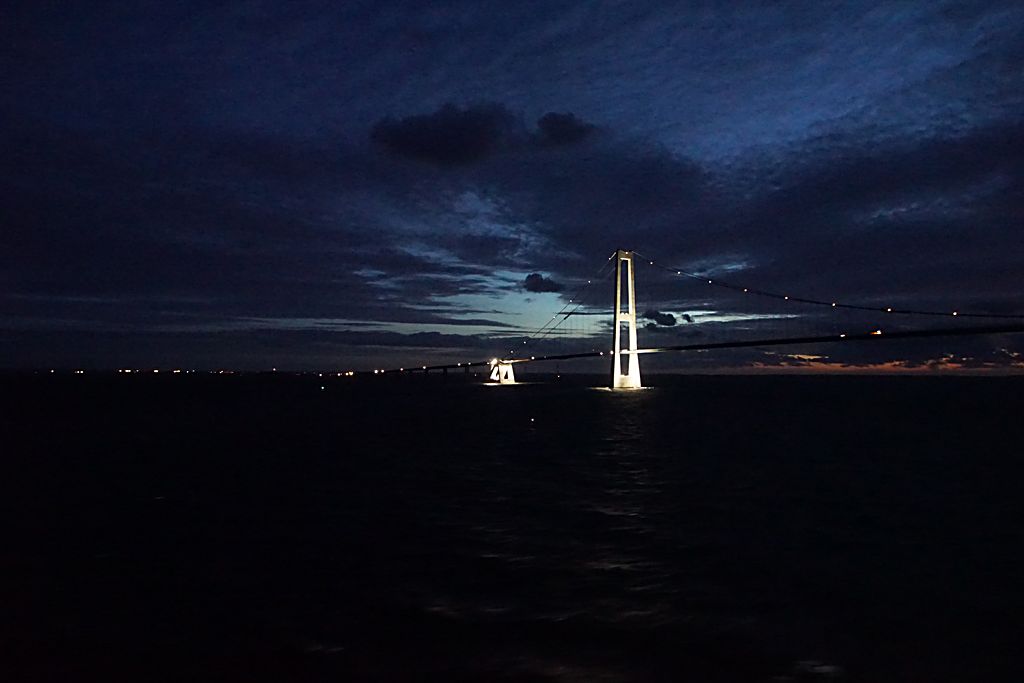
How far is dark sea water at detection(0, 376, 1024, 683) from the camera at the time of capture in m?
9.31

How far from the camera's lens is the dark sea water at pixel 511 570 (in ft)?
30.6

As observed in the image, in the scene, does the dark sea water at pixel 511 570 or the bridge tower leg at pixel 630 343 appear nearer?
the dark sea water at pixel 511 570

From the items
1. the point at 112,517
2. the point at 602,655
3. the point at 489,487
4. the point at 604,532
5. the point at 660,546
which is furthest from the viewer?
the point at 489,487

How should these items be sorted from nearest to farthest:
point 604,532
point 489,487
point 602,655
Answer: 1. point 602,655
2. point 604,532
3. point 489,487

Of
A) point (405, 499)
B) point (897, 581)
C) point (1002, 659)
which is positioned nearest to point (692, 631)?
point (1002, 659)

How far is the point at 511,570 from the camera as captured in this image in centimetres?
1356

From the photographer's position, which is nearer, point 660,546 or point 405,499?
point 660,546

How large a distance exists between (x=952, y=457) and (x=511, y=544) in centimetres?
2694

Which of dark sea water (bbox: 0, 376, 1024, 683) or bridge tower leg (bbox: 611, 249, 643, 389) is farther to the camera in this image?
bridge tower leg (bbox: 611, 249, 643, 389)

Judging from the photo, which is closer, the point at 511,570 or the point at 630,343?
the point at 511,570

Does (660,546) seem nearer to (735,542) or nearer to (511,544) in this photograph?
(735,542)

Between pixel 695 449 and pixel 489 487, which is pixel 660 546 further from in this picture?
pixel 695 449

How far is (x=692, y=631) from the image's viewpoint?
1030cm

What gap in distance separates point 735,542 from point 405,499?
9950 mm
